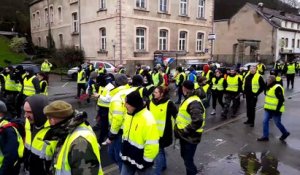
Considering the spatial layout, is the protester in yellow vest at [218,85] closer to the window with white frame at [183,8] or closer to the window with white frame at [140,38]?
the window with white frame at [140,38]

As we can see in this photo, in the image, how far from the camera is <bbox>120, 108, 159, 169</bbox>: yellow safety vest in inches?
147

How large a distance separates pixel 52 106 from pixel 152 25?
2600 centimetres

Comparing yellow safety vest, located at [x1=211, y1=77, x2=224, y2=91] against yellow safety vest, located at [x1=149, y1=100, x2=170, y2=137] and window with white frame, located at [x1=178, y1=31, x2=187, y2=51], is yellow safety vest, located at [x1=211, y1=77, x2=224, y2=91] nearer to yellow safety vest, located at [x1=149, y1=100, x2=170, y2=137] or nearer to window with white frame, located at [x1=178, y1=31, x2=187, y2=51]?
yellow safety vest, located at [x1=149, y1=100, x2=170, y2=137]

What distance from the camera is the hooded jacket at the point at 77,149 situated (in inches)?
101

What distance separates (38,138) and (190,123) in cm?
253

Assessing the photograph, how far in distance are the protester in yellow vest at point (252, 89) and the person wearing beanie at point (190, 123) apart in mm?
5131

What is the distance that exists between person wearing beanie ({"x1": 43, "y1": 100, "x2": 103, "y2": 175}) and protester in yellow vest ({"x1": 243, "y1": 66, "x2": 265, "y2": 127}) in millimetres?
7801

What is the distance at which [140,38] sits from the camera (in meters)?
27.6

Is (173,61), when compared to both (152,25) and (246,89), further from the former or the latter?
(246,89)

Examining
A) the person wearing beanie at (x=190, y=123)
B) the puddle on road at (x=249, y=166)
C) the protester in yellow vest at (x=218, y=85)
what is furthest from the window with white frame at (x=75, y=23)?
the person wearing beanie at (x=190, y=123)

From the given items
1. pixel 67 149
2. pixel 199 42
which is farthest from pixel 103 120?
pixel 199 42

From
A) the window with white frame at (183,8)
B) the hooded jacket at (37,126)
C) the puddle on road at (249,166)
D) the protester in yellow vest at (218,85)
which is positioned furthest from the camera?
the window with white frame at (183,8)

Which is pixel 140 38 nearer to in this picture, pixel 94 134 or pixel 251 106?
pixel 251 106

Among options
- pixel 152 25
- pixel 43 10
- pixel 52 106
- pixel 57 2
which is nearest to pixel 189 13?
pixel 152 25
